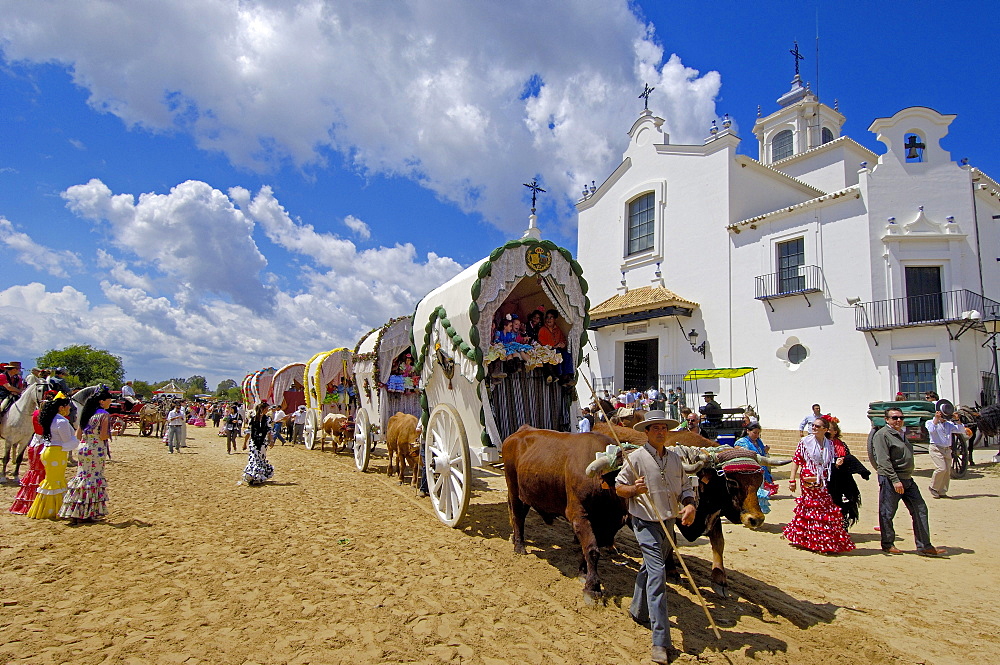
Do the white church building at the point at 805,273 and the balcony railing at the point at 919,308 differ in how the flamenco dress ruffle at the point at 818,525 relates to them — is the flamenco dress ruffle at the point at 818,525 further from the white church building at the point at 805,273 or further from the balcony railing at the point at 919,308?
the balcony railing at the point at 919,308

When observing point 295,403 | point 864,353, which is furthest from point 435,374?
point 295,403

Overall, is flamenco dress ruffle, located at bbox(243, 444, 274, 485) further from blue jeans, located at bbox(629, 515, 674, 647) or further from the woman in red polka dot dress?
the woman in red polka dot dress

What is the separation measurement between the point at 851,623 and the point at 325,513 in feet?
20.3

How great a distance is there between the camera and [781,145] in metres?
25.3

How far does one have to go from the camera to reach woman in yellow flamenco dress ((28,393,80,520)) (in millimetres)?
6523

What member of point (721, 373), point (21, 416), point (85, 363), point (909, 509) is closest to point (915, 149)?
point (721, 373)

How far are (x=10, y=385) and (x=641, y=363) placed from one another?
1913cm

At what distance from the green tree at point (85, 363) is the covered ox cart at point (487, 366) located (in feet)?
164

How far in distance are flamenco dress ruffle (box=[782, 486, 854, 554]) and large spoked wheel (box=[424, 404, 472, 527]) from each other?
13.8ft

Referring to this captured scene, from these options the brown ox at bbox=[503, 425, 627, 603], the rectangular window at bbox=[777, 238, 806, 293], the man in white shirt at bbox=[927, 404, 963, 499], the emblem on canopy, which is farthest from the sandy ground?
the rectangular window at bbox=[777, 238, 806, 293]

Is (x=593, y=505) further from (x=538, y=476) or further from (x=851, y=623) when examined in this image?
A: (x=851, y=623)

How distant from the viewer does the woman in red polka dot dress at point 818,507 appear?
21.2ft

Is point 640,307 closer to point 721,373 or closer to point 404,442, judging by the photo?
point 721,373

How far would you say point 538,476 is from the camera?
5.35 m
